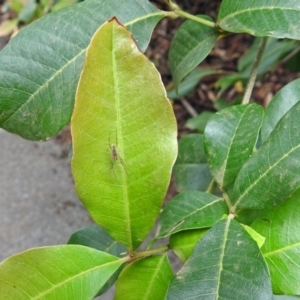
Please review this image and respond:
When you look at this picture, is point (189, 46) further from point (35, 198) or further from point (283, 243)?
point (35, 198)

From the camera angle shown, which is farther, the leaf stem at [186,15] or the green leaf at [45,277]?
the leaf stem at [186,15]

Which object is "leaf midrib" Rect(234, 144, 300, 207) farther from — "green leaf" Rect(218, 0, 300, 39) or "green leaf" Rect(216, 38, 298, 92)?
"green leaf" Rect(216, 38, 298, 92)

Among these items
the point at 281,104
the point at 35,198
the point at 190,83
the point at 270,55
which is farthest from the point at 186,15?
the point at 35,198

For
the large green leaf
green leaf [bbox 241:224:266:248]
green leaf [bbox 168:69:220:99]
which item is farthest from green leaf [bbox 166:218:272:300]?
green leaf [bbox 168:69:220:99]

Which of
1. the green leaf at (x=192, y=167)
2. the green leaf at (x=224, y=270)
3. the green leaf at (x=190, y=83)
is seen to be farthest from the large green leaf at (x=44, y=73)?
the green leaf at (x=190, y=83)

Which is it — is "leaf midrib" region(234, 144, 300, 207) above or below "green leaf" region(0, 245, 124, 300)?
below

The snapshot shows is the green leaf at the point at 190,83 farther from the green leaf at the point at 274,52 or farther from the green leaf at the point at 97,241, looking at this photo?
the green leaf at the point at 97,241
